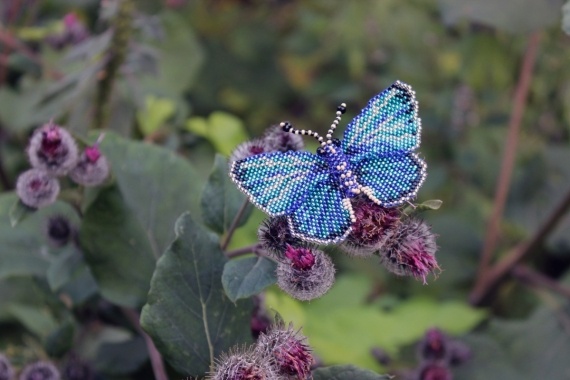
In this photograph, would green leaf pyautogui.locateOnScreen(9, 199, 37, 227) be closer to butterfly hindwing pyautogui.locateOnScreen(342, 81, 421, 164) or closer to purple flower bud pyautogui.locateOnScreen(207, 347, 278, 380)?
purple flower bud pyautogui.locateOnScreen(207, 347, 278, 380)

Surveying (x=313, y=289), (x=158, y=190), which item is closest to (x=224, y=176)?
(x=158, y=190)

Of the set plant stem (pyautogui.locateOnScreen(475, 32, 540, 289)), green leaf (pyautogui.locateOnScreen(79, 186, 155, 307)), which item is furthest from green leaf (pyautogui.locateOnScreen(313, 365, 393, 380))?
plant stem (pyautogui.locateOnScreen(475, 32, 540, 289))

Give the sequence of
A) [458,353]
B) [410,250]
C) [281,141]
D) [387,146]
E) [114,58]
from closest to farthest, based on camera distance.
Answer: [410,250] < [387,146] < [281,141] < [458,353] < [114,58]

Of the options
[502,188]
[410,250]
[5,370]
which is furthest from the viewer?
[502,188]

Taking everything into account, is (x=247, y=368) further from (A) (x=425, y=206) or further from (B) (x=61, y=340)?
(B) (x=61, y=340)

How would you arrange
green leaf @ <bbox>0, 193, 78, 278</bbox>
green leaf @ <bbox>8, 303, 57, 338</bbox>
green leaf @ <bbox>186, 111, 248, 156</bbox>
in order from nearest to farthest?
green leaf @ <bbox>0, 193, 78, 278</bbox>
green leaf @ <bbox>8, 303, 57, 338</bbox>
green leaf @ <bbox>186, 111, 248, 156</bbox>

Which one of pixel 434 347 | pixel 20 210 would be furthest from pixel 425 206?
pixel 20 210

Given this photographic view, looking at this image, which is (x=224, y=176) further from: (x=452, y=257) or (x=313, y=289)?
(x=452, y=257)
